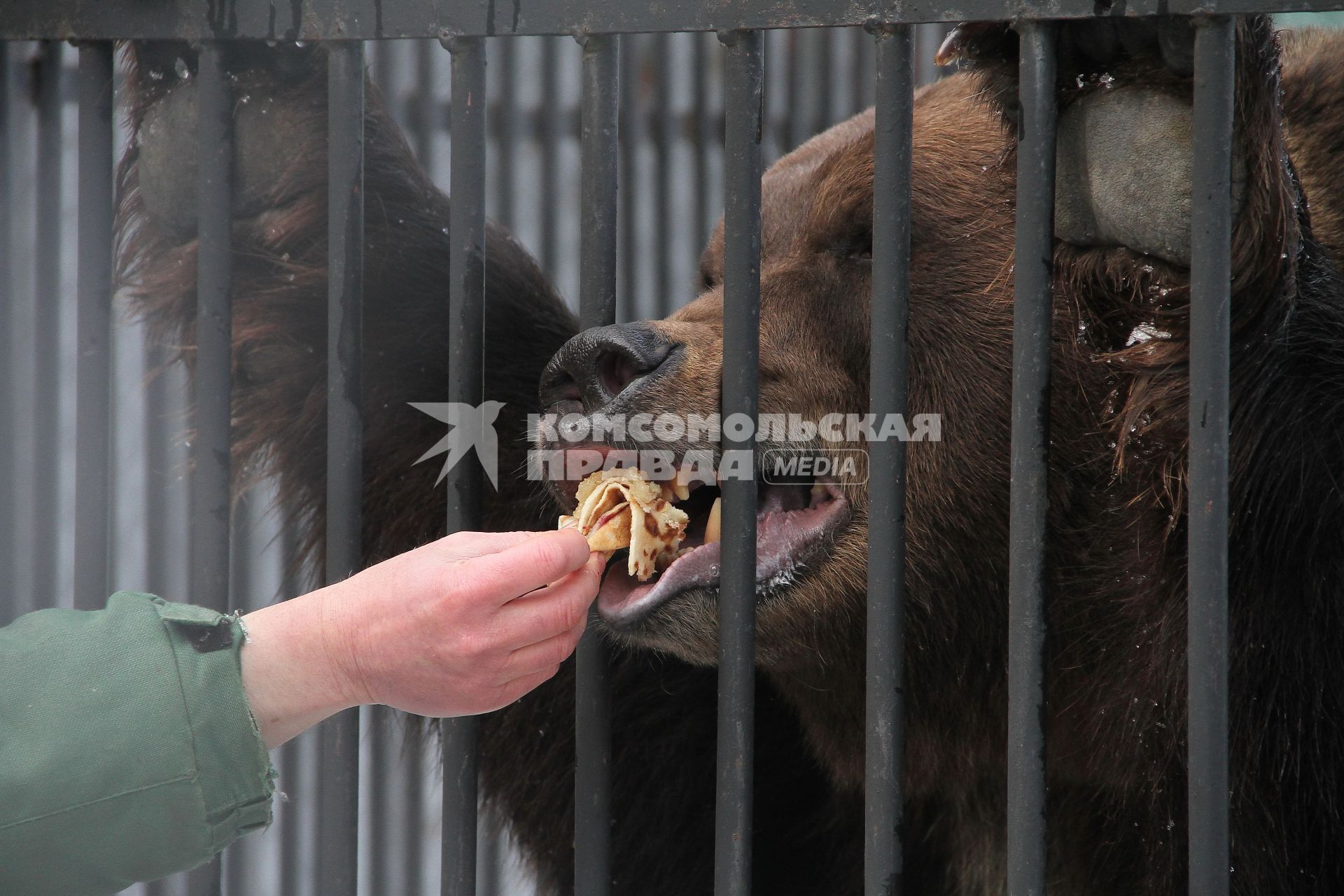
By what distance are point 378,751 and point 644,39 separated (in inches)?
Result: 77.0

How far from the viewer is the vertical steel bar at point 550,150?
3.30 meters

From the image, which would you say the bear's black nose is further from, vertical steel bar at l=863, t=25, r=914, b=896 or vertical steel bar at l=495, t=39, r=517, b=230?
vertical steel bar at l=495, t=39, r=517, b=230

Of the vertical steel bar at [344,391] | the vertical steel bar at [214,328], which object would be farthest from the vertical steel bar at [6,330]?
the vertical steel bar at [344,391]

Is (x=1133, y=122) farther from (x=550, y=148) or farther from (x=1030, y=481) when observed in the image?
(x=550, y=148)

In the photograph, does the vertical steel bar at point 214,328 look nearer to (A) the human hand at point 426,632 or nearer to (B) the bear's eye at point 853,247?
(A) the human hand at point 426,632

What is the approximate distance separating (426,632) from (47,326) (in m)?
0.92

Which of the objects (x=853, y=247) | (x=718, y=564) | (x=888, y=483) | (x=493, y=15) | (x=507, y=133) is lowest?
(x=718, y=564)

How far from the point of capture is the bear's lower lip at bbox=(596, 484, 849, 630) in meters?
1.59

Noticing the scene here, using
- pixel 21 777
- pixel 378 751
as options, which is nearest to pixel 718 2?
pixel 21 777

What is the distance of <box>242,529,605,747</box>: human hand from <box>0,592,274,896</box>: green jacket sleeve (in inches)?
2.0

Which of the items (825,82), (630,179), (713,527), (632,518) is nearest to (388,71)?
(630,179)

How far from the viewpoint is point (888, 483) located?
1.29 metres

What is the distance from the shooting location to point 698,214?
11.3ft

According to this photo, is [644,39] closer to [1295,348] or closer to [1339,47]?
[1339,47]
